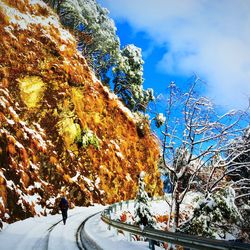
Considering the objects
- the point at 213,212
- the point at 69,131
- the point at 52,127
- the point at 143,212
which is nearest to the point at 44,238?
the point at 213,212

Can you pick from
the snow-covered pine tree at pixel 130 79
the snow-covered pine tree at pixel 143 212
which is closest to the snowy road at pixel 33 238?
the snow-covered pine tree at pixel 143 212

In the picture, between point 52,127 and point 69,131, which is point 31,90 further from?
point 69,131

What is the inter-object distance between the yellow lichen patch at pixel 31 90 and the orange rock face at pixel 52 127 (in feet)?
0.34

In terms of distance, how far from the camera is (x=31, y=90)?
3156 centimetres

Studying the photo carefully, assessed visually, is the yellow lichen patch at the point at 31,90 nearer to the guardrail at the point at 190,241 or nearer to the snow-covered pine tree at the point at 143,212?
the snow-covered pine tree at the point at 143,212

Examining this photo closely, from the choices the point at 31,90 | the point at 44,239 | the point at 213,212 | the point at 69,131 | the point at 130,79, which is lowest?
the point at 44,239

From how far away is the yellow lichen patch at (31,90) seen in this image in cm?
3050

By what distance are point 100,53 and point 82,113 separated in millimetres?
20548

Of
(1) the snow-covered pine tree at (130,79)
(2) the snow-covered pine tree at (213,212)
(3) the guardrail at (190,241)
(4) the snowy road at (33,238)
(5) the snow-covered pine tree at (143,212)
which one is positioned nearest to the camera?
(3) the guardrail at (190,241)

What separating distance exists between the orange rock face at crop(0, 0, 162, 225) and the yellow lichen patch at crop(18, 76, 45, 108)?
4.1 inches

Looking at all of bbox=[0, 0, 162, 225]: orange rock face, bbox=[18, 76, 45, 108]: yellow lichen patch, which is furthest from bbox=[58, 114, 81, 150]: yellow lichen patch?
bbox=[18, 76, 45, 108]: yellow lichen patch

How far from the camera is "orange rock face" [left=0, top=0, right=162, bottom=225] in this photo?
22.8m

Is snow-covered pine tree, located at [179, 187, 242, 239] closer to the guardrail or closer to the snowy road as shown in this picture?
the guardrail

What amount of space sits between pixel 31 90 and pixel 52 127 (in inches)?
160
